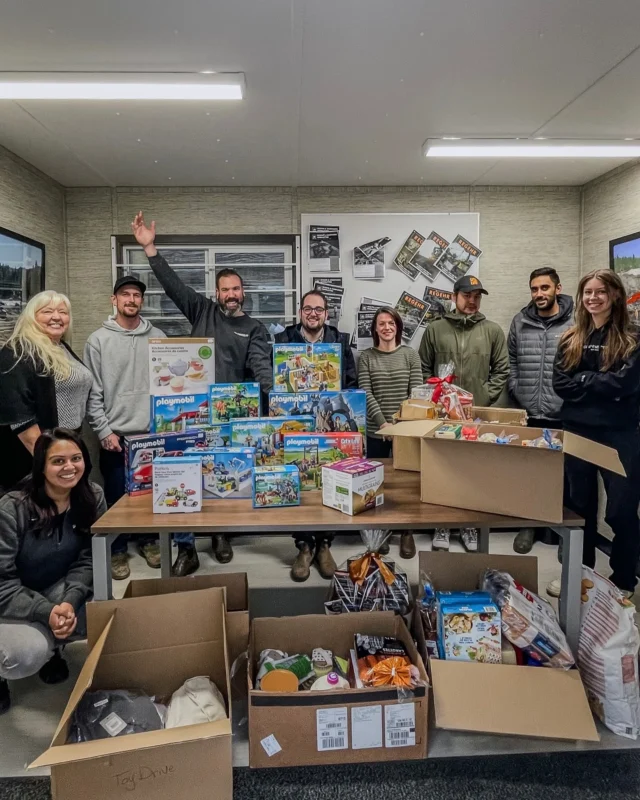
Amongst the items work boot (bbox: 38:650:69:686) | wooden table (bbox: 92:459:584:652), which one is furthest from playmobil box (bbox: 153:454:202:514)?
work boot (bbox: 38:650:69:686)

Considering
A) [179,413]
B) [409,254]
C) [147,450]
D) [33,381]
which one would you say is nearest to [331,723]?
[147,450]

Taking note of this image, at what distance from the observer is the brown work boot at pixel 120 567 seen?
3337 mm

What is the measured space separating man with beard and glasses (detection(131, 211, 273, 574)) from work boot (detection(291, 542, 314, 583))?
540mm

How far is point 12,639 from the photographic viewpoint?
1.92 meters

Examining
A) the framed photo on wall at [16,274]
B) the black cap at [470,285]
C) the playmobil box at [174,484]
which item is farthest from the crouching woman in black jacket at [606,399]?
the framed photo on wall at [16,274]

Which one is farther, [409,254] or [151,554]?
[409,254]

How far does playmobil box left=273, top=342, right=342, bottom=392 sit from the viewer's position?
235cm

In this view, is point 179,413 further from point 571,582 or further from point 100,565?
point 571,582

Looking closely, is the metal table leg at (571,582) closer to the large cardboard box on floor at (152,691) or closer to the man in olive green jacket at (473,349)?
the large cardboard box on floor at (152,691)

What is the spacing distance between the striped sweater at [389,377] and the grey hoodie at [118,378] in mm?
1454

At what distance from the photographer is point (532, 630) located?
190 centimetres

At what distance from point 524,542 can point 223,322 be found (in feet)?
8.36

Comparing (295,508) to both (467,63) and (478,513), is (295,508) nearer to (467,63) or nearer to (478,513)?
(478,513)

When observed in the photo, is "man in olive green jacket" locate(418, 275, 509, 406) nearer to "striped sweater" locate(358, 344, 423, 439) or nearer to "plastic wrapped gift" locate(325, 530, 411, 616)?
"striped sweater" locate(358, 344, 423, 439)
